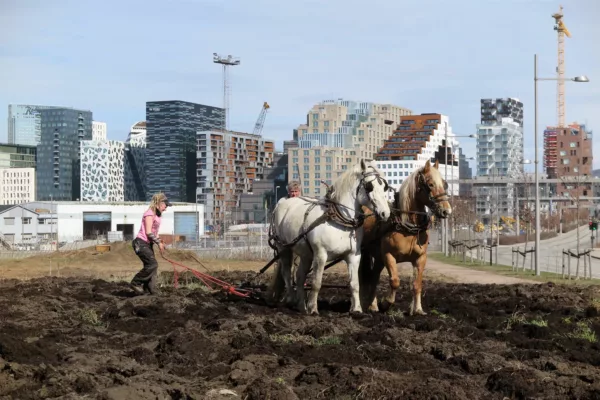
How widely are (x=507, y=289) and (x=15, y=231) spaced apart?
107301mm

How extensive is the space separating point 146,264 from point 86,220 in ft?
369

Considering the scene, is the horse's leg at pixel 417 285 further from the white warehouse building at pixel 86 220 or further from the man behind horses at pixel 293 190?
the white warehouse building at pixel 86 220

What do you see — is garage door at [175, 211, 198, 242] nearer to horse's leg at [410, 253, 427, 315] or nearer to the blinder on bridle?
horse's leg at [410, 253, 427, 315]

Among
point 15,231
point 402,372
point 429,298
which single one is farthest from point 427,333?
point 15,231

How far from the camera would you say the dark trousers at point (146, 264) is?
1678cm

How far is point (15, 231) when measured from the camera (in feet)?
387

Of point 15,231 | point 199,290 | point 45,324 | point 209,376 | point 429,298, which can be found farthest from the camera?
point 15,231

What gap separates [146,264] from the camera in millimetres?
16953

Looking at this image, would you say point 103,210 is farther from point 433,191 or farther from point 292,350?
A: point 292,350

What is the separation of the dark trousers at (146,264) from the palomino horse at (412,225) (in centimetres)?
454

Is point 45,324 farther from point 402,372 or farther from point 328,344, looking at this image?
point 402,372

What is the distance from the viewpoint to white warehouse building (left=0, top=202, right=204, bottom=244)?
389 ft

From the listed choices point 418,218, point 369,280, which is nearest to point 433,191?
point 418,218

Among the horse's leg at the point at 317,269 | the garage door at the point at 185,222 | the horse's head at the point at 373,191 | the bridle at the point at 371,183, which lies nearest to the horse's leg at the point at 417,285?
the horse's head at the point at 373,191
